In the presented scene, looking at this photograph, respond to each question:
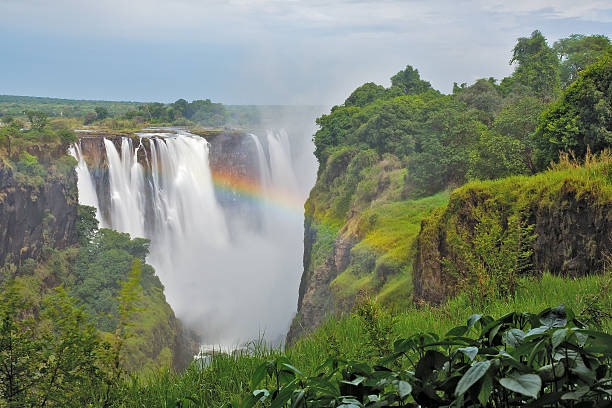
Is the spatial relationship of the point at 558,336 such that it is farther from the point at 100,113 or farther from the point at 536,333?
the point at 100,113

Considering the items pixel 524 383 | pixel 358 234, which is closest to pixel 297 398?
pixel 524 383

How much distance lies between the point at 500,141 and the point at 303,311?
12044 mm

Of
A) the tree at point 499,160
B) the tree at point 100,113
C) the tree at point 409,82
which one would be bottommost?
the tree at point 499,160

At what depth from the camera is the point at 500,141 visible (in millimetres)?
14820

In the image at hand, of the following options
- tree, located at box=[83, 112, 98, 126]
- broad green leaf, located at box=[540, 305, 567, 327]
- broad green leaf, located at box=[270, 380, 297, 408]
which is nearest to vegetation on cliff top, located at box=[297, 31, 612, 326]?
broad green leaf, located at box=[540, 305, 567, 327]

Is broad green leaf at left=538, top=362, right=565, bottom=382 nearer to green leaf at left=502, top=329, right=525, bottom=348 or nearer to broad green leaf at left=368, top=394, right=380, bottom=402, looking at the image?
green leaf at left=502, top=329, right=525, bottom=348

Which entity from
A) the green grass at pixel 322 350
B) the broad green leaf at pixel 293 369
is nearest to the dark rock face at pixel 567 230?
the green grass at pixel 322 350

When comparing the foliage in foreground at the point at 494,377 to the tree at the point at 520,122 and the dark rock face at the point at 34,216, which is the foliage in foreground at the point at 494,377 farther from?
the dark rock face at the point at 34,216

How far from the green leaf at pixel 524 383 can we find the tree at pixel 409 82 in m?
46.4

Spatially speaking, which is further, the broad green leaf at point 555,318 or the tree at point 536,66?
the tree at point 536,66

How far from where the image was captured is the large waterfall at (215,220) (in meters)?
40.6

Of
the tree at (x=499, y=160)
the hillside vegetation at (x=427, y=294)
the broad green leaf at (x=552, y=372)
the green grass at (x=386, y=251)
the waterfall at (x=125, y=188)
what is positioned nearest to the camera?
the broad green leaf at (x=552, y=372)

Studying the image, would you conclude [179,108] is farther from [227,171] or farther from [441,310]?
[441,310]

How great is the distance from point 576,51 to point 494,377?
4267 cm
